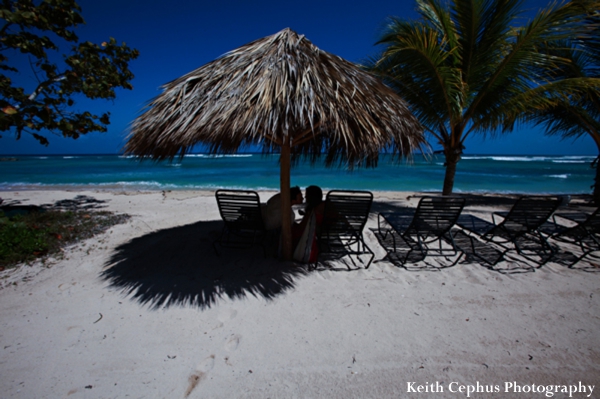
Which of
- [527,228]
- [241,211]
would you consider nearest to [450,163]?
[527,228]

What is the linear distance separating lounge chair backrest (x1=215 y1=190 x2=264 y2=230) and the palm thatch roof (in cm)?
64

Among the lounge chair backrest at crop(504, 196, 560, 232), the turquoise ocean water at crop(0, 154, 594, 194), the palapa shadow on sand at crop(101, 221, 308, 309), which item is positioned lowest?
the turquoise ocean water at crop(0, 154, 594, 194)

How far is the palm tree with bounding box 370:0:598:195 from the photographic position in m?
5.66

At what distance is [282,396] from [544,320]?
2.40m

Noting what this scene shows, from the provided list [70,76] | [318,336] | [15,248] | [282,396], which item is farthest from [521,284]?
[70,76]

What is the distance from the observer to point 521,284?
10.8 ft

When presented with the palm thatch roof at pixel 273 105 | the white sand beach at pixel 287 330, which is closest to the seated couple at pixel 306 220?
the white sand beach at pixel 287 330

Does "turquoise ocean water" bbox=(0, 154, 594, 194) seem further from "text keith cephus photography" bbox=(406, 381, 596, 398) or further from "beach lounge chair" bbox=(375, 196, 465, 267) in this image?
"text keith cephus photography" bbox=(406, 381, 596, 398)

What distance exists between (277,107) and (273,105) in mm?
68

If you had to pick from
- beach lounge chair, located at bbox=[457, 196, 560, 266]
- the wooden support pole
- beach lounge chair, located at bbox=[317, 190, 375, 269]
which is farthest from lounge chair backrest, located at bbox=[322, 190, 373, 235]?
beach lounge chair, located at bbox=[457, 196, 560, 266]

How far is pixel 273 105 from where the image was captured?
2898 millimetres

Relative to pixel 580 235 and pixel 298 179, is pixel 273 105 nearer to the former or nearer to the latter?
pixel 580 235

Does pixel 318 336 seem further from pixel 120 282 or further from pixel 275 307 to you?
pixel 120 282

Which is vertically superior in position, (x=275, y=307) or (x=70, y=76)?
(x=70, y=76)
